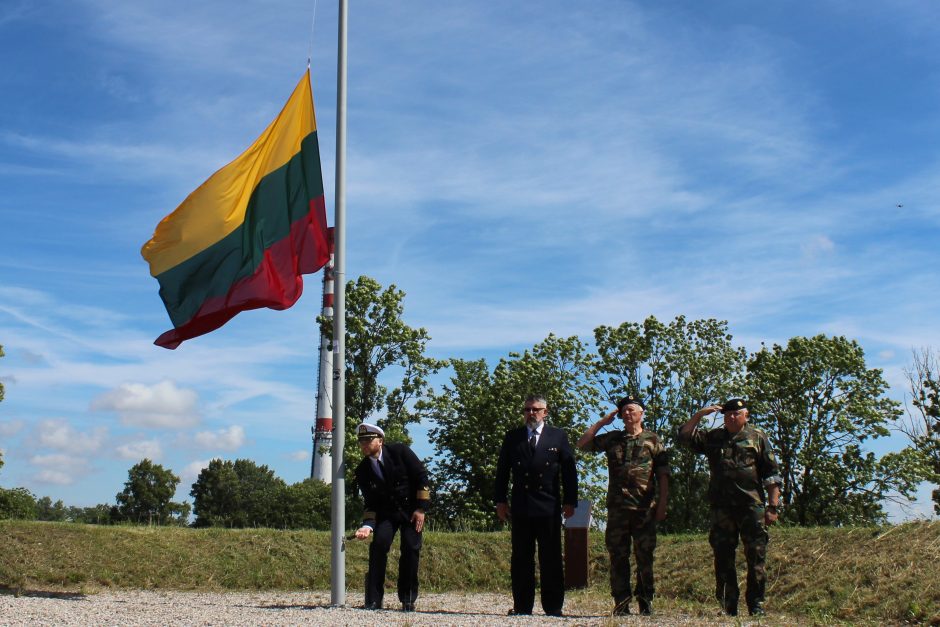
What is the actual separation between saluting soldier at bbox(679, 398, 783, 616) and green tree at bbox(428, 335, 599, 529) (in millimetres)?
31232

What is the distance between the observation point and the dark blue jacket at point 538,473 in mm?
9094

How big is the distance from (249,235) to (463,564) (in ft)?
21.9

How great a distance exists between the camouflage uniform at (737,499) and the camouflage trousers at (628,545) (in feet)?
2.24

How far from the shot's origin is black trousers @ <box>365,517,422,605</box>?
9344 millimetres

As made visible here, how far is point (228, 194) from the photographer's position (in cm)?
1102

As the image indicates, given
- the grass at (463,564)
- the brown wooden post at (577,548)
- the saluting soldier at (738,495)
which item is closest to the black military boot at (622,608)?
the grass at (463,564)

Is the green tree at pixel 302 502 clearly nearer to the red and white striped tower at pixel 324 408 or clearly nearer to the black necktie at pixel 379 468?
the red and white striped tower at pixel 324 408

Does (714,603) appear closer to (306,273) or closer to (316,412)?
(306,273)

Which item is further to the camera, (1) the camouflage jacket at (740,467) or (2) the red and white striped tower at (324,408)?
(2) the red and white striped tower at (324,408)

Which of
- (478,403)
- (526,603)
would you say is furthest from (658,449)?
(478,403)

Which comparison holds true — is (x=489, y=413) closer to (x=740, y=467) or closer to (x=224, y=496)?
(x=740, y=467)

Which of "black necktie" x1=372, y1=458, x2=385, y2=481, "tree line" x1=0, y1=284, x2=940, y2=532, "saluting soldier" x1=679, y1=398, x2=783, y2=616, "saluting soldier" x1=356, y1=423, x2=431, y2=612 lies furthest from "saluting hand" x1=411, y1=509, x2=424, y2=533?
"tree line" x1=0, y1=284, x2=940, y2=532

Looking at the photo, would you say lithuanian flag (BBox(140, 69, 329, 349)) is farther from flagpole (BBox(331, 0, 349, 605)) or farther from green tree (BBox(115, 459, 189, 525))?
green tree (BBox(115, 459, 189, 525))

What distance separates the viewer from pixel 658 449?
9.23 m
